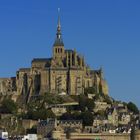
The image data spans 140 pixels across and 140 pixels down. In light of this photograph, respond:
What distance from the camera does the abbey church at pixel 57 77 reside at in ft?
371

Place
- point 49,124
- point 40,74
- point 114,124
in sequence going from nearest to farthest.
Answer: point 49,124, point 114,124, point 40,74

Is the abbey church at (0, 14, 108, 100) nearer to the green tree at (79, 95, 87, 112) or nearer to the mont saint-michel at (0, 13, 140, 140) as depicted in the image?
the mont saint-michel at (0, 13, 140, 140)

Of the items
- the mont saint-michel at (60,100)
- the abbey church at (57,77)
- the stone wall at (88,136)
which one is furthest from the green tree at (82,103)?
the stone wall at (88,136)

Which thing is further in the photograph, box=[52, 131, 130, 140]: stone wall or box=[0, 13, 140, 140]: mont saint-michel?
box=[0, 13, 140, 140]: mont saint-michel

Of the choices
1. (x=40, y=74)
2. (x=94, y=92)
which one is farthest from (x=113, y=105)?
(x=40, y=74)

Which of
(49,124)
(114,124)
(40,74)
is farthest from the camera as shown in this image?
(40,74)

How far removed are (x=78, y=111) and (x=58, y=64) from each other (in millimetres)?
9279

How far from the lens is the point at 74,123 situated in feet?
338

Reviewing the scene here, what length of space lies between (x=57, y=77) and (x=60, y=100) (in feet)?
11.2

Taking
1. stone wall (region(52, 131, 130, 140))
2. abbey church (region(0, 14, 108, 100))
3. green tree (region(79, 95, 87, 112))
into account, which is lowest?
stone wall (region(52, 131, 130, 140))

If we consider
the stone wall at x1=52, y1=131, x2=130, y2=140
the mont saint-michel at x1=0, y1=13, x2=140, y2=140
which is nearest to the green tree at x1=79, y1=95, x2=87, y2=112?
the mont saint-michel at x1=0, y1=13, x2=140, y2=140

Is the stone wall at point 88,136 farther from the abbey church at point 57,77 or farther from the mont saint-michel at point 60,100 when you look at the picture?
the abbey church at point 57,77

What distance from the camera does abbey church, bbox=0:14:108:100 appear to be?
11306 centimetres

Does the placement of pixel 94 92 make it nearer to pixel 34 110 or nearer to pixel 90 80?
pixel 90 80
